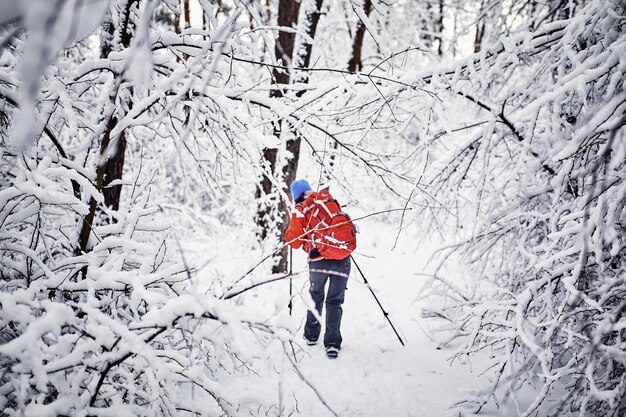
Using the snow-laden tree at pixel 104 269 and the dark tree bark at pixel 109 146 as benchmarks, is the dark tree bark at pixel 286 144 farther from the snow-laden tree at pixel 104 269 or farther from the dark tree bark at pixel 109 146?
the snow-laden tree at pixel 104 269

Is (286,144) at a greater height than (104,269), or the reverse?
(286,144)

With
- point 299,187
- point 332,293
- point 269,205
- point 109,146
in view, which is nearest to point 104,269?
point 109,146

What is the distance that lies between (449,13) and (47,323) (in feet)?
40.7

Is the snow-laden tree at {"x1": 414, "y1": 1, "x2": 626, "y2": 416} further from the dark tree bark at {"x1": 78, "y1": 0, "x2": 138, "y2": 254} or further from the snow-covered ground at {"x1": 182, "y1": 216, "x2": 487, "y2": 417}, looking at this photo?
the dark tree bark at {"x1": 78, "y1": 0, "x2": 138, "y2": 254}

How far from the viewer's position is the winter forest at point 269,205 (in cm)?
115

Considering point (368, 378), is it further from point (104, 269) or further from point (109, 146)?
point (109, 146)

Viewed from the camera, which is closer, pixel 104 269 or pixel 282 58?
pixel 104 269

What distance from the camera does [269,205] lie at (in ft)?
8.95

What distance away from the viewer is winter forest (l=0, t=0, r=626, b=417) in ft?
3.78

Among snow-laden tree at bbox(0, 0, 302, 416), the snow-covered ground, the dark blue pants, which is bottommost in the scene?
the snow-covered ground

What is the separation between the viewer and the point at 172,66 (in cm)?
202

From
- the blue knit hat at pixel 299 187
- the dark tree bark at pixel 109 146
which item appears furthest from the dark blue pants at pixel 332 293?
the dark tree bark at pixel 109 146

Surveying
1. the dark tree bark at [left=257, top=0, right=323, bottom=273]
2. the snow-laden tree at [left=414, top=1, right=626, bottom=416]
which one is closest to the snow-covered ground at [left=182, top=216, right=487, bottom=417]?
the snow-laden tree at [left=414, top=1, right=626, bottom=416]

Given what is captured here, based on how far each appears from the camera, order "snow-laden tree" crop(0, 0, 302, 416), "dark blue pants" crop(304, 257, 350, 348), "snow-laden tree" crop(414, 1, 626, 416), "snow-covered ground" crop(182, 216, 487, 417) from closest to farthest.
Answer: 1. "snow-laden tree" crop(0, 0, 302, 416)
2. "snow-laden tree" crop(414, 1, 626, 416)
3. "snow-covered ground" crop(182, 216, 487, 417)
4. "dark blue pants" crop(304, 257, 350, 348)
